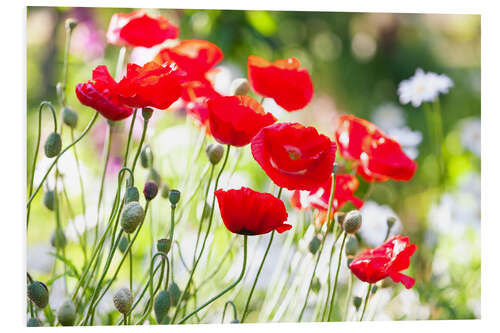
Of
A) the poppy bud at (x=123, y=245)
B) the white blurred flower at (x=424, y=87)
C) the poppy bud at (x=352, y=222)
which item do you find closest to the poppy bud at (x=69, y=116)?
the poppy bud at (x=123, y=245)

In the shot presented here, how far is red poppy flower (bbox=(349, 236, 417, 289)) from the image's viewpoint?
2.67 ft

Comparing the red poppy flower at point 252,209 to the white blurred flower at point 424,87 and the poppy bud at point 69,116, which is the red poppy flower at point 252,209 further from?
the white blurred flower at point 424,87

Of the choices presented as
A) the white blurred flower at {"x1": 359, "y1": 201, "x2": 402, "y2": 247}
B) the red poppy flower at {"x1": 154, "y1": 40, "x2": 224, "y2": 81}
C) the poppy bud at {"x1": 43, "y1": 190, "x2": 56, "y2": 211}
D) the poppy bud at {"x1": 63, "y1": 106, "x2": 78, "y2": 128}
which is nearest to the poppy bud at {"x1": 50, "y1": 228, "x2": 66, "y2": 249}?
the poppy bud at {"x1": 43, "y1": 190, "x2": 56, "y2": 211}

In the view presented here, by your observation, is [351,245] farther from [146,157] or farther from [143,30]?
[143,30]

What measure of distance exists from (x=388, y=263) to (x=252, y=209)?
0.18 metres

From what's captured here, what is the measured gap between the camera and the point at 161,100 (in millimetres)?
788

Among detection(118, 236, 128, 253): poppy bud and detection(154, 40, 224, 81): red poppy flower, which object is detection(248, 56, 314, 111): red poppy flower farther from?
detection(118, 236, 128, 253): poppy bud

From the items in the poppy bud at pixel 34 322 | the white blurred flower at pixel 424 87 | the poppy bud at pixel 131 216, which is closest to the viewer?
the poppy bud at pixel 131 216

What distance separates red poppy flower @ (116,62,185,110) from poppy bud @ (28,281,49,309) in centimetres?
24

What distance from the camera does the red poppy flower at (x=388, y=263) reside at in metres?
0.81

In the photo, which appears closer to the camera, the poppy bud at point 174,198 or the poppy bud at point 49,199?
the poppy bud at point 174,198

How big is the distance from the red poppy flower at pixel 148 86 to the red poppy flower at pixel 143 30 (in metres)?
0.16
